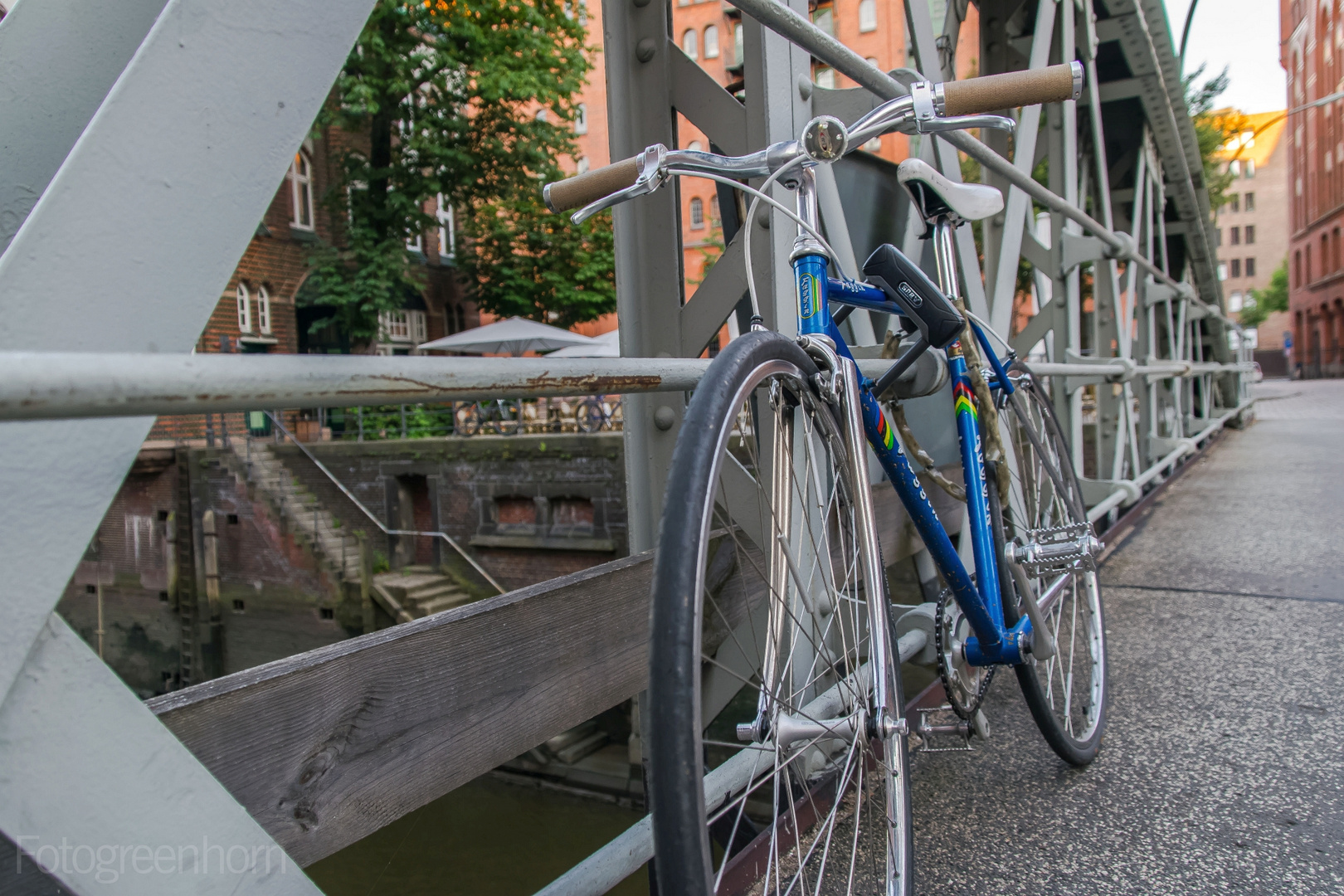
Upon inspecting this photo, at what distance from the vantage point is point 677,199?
230cm

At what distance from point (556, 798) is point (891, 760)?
11.0 meters

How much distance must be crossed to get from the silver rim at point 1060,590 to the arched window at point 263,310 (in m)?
22.2

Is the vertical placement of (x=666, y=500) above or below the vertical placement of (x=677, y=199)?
below

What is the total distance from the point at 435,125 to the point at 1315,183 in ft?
181

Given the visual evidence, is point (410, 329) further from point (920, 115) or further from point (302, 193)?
point (920, 115)

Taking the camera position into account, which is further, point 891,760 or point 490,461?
point 490,461

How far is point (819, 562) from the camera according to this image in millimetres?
1309

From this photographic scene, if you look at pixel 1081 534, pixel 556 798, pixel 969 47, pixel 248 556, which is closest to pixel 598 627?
pixel 1081 534

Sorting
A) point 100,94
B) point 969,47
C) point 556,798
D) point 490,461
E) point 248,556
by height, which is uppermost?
point 969,47

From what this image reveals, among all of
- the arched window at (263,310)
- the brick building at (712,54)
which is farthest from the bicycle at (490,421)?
the brick building at (712,54)

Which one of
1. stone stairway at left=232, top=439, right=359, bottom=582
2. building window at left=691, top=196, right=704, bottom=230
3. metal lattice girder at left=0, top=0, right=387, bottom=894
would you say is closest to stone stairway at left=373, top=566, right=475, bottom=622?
stone stairway at left=232, top=439, right=359, bottom=582

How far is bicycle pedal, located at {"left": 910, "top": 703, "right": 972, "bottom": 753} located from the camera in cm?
170

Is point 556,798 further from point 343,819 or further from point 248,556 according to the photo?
point 343,819

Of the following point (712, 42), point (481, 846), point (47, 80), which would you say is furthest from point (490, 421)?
point (712, 42)
